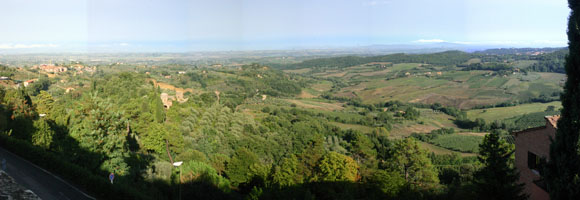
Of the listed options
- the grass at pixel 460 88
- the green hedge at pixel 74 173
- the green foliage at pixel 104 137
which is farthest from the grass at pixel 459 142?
the green hedge at pixel 74 173

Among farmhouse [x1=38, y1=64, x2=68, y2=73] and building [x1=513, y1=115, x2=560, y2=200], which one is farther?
farmhouse [x1=38, y1=64, x2=68, y2=73]

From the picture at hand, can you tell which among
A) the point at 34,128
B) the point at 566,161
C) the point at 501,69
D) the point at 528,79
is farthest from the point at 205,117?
the point at 501,69

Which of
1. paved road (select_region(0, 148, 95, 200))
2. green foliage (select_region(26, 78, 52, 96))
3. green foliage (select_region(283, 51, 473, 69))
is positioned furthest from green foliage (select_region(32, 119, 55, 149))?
green foliage (select_region(283, 51, 473, 69))

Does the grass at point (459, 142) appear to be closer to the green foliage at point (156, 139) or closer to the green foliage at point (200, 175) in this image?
the green foliage at point (200, 175)

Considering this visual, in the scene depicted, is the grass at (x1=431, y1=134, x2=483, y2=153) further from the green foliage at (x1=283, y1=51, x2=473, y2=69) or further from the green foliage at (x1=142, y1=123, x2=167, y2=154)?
the green foliage at (x1=283, y1=51, x2=473, y2=69)

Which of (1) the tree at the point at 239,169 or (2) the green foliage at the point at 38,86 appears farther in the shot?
(2) the green foliage at the point at 38,86

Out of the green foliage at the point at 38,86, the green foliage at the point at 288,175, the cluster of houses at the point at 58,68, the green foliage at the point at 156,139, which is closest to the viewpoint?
the green foliage at the point at 288,175

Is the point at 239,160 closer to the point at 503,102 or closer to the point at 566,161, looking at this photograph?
the point at 566,161
